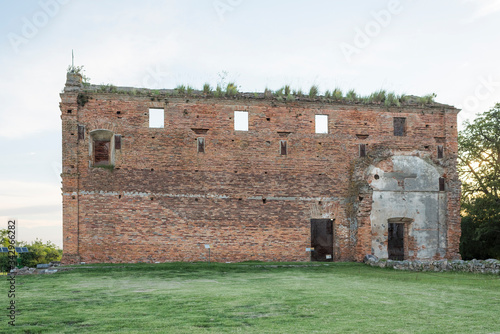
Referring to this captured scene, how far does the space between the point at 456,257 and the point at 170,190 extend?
13089 mm

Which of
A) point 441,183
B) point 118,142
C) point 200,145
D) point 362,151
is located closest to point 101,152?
point 118,142

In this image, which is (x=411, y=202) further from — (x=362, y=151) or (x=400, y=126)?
(x=400, y=126)

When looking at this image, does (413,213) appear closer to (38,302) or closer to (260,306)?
(260,306)

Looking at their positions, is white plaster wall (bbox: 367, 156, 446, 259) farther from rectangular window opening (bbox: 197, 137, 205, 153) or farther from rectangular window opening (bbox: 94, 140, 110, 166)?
rectangular window opening (bbox: 94, 140, 110, 166)

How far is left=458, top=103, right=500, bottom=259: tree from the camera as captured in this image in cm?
2733

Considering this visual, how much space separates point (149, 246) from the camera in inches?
798

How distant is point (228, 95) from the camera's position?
2159 cm

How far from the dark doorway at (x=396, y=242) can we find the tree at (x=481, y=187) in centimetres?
705

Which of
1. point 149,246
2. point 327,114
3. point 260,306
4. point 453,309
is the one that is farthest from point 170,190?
point 453,309

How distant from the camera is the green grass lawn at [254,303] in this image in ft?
24.6

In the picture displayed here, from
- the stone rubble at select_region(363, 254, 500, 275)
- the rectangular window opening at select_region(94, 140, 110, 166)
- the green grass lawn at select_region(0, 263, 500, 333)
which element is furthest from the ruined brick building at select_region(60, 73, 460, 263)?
the green grass lawn at select_region(0, 263, 500, 333)

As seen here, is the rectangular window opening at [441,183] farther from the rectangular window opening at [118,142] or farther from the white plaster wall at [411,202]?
the rectangular window opening at [118,142]

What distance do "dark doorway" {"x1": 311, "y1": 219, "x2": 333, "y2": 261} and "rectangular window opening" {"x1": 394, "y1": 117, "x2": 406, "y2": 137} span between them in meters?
5.40

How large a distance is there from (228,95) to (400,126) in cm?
818
